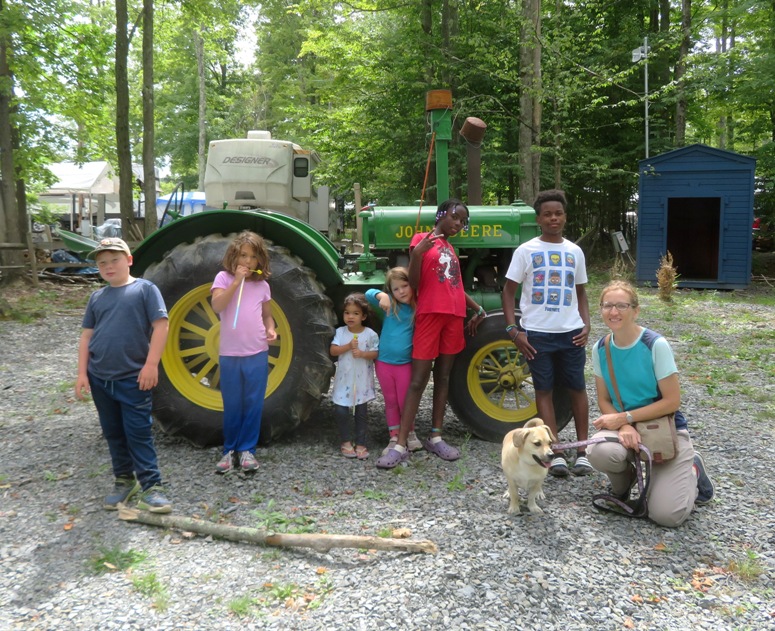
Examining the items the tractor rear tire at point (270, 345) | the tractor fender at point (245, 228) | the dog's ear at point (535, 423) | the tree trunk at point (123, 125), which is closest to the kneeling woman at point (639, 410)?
the dog's ear at point (535, 423)

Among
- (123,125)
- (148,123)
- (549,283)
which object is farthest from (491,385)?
(148,123)

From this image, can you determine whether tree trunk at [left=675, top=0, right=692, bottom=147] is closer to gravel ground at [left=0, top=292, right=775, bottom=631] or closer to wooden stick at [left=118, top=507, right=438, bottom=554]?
gravel ground at [left=0, top=292, right=775, bottom=631]

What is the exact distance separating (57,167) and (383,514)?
22128 mm

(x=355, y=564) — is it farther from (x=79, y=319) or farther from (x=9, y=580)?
(x=79, y=319)

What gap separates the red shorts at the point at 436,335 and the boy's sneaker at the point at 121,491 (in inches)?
64.9

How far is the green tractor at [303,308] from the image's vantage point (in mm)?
4070

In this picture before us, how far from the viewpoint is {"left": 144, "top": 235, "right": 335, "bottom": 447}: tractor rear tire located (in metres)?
4.05

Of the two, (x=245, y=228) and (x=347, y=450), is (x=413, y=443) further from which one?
(x=245, y=228)

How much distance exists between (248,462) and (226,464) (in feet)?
0.44

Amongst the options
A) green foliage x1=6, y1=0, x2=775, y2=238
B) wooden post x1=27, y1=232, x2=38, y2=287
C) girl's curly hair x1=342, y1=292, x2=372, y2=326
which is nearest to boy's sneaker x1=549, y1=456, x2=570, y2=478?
girl's curly hair x1=342, y1=292, x2=372, y2=326

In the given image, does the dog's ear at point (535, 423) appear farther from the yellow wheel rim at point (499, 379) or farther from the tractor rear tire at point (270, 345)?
the tractor rear tire at point (270, 345)

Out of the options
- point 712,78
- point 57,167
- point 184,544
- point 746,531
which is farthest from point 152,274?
point 57,167

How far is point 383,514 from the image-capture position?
3281mm

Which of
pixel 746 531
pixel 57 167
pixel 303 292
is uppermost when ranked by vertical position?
pixel 57 167
